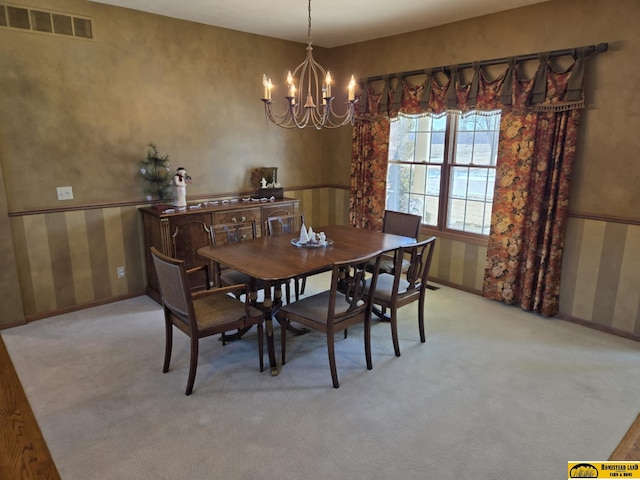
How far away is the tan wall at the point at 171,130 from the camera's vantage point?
347cm

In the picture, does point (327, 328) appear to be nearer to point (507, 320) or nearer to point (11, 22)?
point (507, 320)

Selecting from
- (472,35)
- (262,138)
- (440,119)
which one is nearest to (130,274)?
(262,138)

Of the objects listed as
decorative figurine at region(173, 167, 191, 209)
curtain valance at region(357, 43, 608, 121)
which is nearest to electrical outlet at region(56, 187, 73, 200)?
decorative figurine at region(173, 167, 191, 209)

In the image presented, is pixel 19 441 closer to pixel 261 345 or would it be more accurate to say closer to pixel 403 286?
pixel 261 345

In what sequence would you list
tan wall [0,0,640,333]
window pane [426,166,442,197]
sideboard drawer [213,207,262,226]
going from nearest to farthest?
tan wall [0,0,640,333] → sideboard drawer [213,207,262,226] → window pane [426,166,442,197]

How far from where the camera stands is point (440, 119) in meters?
4.69

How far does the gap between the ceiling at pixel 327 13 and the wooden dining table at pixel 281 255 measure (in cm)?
208

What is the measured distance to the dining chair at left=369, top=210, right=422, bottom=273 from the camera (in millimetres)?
3994

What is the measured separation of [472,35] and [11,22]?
13.3ft

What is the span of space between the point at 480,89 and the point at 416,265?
2083 millimetres

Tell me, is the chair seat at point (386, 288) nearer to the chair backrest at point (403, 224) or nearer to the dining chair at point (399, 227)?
the dining chair at point (399, 227)

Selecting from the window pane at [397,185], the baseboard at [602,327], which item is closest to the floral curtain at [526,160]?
the baseboard at [602,327]

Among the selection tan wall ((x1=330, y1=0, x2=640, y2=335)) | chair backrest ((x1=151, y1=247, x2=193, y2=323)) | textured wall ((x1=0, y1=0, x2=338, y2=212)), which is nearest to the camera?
chair backrest ((x1=151, y1=247, x2=193, y2=323))

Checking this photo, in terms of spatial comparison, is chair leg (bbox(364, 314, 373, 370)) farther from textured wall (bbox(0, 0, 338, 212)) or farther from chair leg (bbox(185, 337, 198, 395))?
textured wall (bbox(0, 0, 338, 212))
